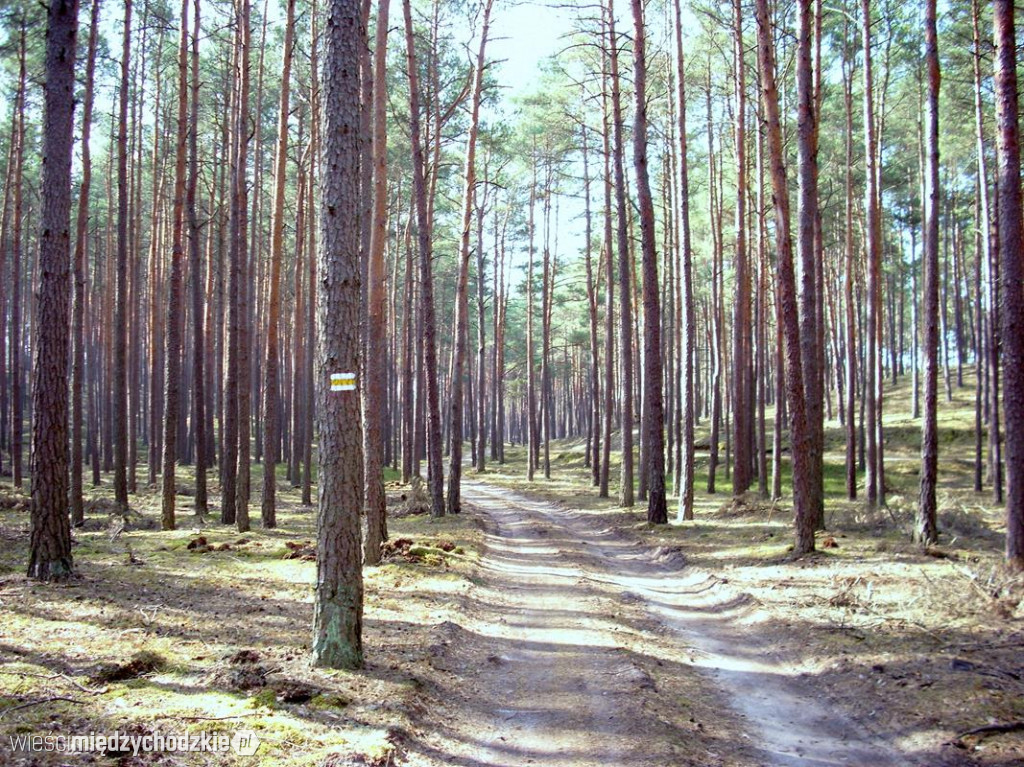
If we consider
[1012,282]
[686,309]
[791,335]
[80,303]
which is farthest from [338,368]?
[80,303]

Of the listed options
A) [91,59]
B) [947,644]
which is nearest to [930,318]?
[947,644]

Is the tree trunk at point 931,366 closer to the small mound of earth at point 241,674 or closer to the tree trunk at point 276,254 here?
the small mound of earth at point 241,674

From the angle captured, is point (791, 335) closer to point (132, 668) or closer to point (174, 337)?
point (132, 668)

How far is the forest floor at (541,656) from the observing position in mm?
4484

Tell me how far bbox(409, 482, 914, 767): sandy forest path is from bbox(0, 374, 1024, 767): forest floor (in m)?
0.03

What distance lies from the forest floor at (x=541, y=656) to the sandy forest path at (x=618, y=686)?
0.03 meters

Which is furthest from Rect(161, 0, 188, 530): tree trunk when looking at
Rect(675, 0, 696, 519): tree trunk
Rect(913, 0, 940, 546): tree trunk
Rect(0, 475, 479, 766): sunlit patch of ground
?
Rect(913, 0, 940, 546): tree trunk

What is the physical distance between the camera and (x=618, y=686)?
18.5 ft

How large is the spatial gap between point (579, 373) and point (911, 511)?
42.6 meters

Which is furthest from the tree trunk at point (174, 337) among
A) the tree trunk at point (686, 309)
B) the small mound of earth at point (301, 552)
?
the tree trunk at point (686, 309)

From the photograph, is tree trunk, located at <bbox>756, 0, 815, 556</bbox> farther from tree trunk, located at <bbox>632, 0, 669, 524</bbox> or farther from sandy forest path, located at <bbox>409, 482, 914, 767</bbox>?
tree trunk, located at <bbox>632, 0, 669, 524</bbox>

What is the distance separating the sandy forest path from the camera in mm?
4598

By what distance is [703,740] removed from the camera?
4.76 metres

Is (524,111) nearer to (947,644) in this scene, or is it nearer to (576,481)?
(576,481)
